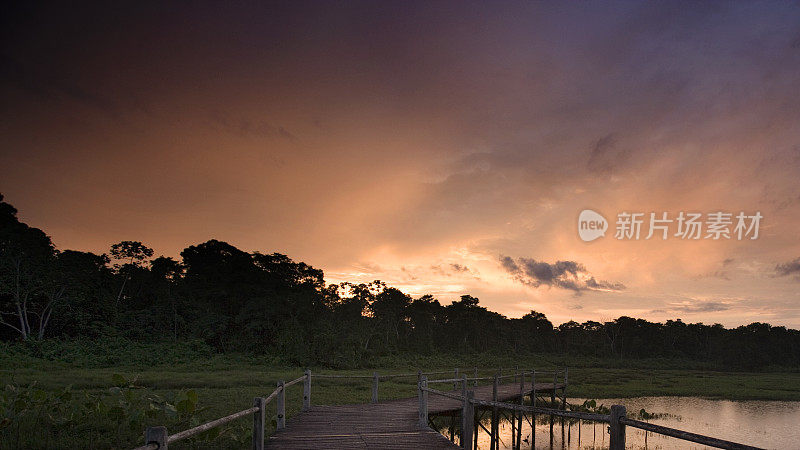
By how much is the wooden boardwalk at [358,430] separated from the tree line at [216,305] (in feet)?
89.7

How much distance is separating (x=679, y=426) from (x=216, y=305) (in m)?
39.7

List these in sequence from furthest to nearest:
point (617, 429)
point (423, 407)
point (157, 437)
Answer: point (423, 407) < point (617, 429) < point (157, 437)

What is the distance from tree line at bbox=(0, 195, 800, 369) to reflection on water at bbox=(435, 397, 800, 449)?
19684 mm

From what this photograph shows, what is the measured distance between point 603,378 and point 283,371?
3330cm

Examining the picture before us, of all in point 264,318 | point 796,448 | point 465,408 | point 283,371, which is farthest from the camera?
point 264,318

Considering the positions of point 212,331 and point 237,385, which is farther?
point 212,331

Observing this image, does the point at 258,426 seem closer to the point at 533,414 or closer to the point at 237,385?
the point at 533,414

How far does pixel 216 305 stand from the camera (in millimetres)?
48625

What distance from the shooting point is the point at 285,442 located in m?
9.31

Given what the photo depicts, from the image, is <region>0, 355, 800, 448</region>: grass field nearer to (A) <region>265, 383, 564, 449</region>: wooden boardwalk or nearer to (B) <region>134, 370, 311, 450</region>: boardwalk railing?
(A) <region>265, 383, 564, 449</region>: wooden boardwalk

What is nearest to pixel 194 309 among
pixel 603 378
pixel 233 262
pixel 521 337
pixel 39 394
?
pixel 233 262

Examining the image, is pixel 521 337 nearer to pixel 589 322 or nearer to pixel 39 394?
pixel 589 322

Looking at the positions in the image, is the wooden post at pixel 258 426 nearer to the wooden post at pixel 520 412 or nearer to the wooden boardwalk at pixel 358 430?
the wooden boardwalk at pixel 358 430

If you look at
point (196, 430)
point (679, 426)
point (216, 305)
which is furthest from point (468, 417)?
point (216, 305)
